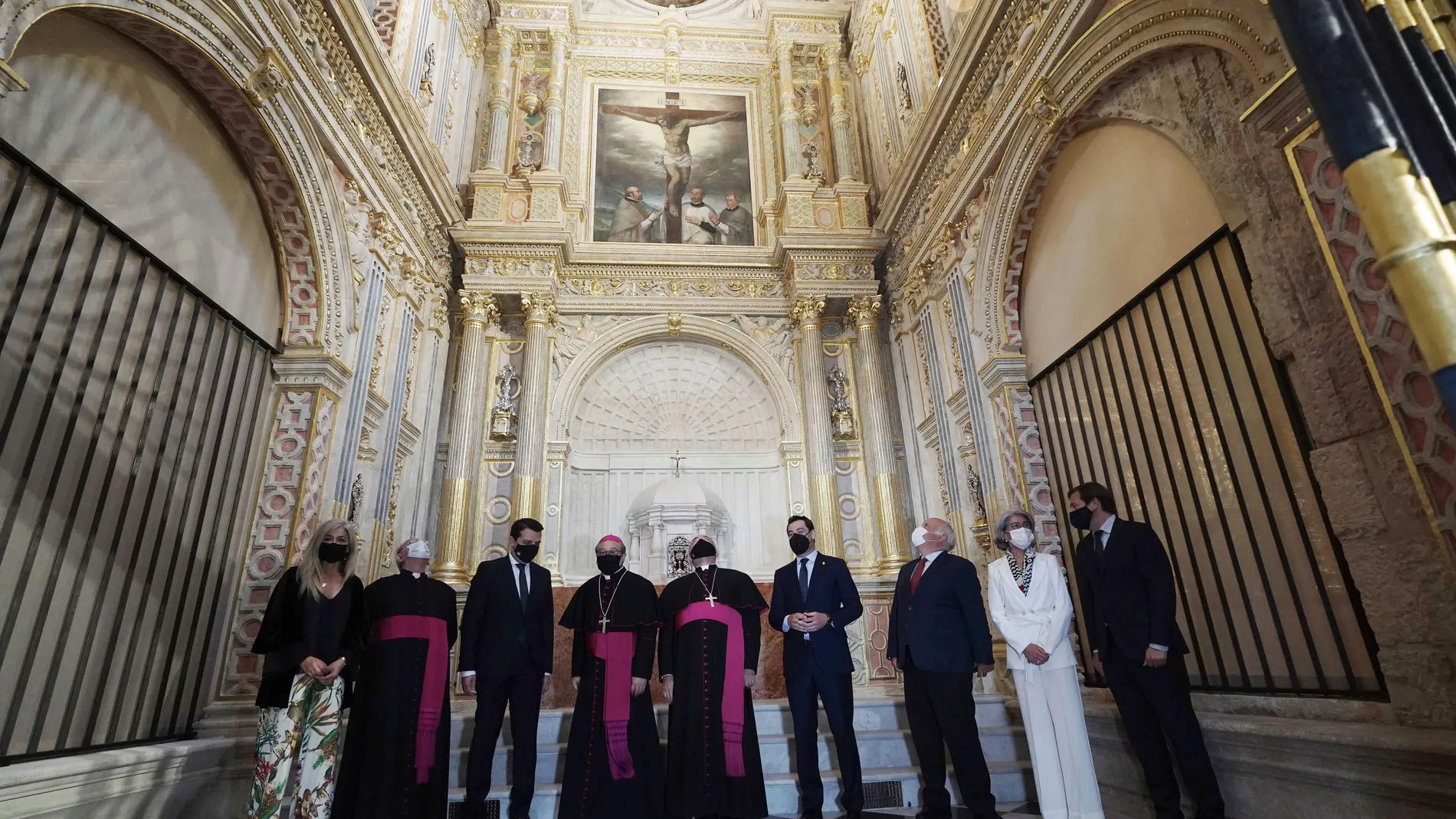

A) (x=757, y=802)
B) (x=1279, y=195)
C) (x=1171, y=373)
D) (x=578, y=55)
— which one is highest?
(x=578, y=55)

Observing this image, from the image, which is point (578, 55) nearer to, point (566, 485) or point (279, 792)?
point (566, 485)

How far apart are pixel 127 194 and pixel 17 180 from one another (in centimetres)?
89

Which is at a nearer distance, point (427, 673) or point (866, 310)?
point (427, 673)

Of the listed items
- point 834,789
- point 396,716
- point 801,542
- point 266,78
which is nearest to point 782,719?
point 834,789

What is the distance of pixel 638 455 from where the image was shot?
9055 millimetres

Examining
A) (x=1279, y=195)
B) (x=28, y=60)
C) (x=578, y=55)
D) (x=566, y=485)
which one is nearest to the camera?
(x=1279, y=195)

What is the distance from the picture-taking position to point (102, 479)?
400cm

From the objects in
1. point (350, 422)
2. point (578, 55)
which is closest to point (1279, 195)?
point (350, 422)

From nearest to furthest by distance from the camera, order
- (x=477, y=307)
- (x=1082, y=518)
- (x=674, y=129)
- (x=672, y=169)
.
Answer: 1. (x=1082, y=518)
2. (x=477, y=307)
3. (x=672, y=169)
4. (x=674, y=129)

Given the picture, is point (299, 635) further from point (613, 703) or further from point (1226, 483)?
point (1226, 483)

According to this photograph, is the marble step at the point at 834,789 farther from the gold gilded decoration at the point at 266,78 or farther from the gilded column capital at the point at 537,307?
the gilded column capital at the point at 537,307

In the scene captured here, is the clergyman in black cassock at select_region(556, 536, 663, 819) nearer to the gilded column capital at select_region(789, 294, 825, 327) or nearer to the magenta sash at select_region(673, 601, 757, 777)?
the magenta sash at select_region(673, 601, 757, 777)

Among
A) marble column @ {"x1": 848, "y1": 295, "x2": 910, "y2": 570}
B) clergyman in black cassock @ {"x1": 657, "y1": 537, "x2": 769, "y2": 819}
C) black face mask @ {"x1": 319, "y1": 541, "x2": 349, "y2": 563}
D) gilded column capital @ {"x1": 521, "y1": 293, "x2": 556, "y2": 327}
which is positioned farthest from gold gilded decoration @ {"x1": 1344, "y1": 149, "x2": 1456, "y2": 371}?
gilded column capital @ {"x1": 521, "y1": 293, "x2": 556, "y2": 327}

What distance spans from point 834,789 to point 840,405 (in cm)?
520
